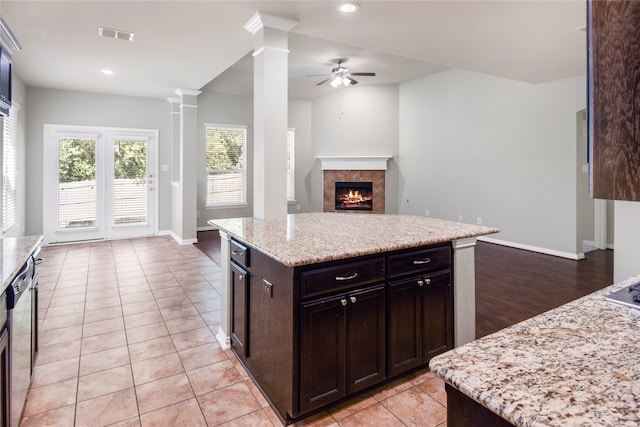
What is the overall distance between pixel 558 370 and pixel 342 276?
1168 millimetres

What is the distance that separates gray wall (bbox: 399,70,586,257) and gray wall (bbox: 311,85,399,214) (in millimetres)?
184

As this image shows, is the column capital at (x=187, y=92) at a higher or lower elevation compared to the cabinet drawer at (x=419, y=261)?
higher

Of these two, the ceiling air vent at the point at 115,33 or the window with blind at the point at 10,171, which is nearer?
the ceiling air vent at the point at 115,33

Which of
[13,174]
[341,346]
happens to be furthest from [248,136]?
[341,346]

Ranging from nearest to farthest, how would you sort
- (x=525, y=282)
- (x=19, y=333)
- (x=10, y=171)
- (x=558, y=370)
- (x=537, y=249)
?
(x=558, y=370) < (x=19, y=333) < (x=525, y=282) < (x=10, y=171) < (x=537, y=249)

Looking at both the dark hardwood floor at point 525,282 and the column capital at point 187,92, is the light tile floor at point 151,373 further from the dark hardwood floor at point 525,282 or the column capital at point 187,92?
the column capital at point 187,92

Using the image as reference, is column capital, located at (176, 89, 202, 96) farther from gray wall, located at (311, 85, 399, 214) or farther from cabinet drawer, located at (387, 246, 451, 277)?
cabinet drawer, located at (387, 246, 451, 277)

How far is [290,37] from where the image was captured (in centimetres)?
455

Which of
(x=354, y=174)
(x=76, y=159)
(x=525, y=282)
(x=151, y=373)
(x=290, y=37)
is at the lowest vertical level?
(x=151, y=373)

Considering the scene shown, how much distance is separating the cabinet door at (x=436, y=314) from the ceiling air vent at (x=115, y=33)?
366cm

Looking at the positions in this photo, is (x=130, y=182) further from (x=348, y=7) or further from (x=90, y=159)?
(x=348, y=7)

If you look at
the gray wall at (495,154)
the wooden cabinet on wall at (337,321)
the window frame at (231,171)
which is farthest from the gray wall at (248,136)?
the wooden cabinet on wall at (337,321)

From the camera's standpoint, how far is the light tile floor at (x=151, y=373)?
1937 mm

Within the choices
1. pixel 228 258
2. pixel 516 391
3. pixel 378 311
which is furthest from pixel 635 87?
pixel 228 258
